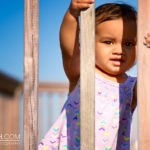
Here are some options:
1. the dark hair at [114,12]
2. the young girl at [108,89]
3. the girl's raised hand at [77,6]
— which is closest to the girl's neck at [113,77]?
the young girl at [108,89]

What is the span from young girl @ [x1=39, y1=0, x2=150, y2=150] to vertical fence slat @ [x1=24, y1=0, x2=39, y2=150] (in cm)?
32

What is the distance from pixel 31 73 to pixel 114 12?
2.03 ft

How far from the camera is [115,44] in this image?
1.70 m

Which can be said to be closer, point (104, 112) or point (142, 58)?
point (142, 58)

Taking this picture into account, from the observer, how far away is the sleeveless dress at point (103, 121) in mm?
1691

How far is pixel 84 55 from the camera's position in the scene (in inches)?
48.7

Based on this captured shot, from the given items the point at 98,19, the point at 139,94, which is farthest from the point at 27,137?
the point at 98,19

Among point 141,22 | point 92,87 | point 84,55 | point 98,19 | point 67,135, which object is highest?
point 98,19

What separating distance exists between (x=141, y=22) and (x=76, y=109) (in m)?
0.64

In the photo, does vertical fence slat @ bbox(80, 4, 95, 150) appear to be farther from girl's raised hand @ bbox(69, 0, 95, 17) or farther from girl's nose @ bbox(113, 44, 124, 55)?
girl's nose @ bbox(113, 44, 124, 55)

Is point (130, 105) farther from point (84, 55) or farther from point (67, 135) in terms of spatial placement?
point (84, 55)

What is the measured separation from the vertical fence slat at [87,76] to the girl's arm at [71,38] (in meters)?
0.07

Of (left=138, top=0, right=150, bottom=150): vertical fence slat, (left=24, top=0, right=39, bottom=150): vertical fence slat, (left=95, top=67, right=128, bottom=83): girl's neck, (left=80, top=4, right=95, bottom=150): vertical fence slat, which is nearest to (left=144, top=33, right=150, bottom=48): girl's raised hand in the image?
(left=138, top=0, right=150, bottom=150): vertical fence slat

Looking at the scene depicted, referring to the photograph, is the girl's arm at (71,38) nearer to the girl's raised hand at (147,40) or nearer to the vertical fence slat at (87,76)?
the vertical fence slat at (87,76)
